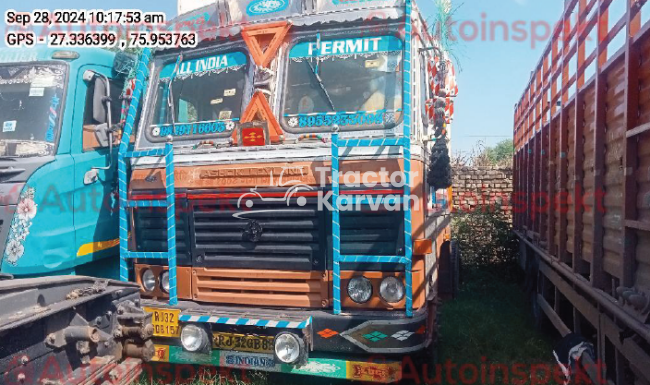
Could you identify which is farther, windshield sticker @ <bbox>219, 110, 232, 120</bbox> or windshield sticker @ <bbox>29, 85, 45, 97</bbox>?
windshield sticker @ <bbox>29, 85, 45, 97</bbox>

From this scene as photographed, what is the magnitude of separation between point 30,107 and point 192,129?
4.85 ft

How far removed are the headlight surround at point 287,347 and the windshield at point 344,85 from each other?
1.53m

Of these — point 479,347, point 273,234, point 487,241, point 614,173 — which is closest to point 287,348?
point 273,234

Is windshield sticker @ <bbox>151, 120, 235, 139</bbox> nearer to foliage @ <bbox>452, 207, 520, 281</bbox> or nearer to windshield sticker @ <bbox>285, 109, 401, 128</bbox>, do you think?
windshield sticker @ <bbox>285, 109, 401, 128</bbox>

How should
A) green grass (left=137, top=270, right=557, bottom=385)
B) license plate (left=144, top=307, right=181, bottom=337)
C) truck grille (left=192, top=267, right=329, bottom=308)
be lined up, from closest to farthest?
truck grille (left=192, top=267, right=329, bottom=308), license plate (left=144, top=307, right=181, bottom=337), green grass (left=137, top=270, right=557, bottom=385)

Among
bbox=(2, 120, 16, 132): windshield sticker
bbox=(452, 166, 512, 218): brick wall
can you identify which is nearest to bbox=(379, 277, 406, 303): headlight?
bbox=(2, 120, 16, 132): windshield sticker

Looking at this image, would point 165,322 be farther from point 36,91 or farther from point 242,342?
point 36,91

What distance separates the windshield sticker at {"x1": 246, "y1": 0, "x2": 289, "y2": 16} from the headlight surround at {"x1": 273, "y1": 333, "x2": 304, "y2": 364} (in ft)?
8.59

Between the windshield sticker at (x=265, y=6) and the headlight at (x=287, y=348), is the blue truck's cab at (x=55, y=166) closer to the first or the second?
the windshield sticker at (x=265, y=6)

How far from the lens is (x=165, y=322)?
3.68 meters

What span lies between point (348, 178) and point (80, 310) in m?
1.91

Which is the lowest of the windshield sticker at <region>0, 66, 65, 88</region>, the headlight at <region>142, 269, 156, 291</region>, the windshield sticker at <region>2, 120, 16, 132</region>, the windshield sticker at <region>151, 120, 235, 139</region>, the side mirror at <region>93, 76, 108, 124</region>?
the headlight at <region>142, 269, 156, 291</region>

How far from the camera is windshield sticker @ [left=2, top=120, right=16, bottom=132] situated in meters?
4.21

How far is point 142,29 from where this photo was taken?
16.5 feet
